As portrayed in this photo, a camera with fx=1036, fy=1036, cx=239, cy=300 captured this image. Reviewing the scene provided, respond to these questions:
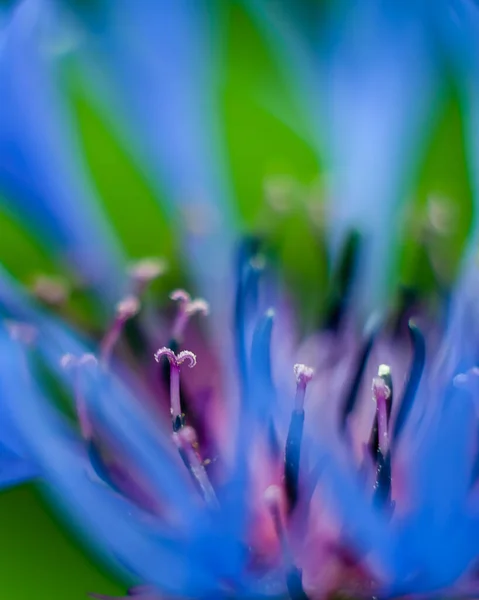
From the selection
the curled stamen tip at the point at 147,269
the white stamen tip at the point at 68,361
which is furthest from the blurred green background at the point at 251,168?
the white stamen tip at the point at 68,361

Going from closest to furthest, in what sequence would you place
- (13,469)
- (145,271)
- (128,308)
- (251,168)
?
(13,469) → (128,308) → (145,271) → (251,168)

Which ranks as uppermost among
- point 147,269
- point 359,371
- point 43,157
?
point 43,157

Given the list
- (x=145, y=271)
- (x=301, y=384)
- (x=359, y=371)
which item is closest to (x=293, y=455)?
(x=301, y=384)

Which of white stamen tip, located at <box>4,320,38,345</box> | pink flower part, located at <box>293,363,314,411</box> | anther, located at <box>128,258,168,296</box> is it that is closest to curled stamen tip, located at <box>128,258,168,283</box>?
anther, located at <box>128,258,168,296</box>

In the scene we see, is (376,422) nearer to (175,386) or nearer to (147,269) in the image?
(175,386)

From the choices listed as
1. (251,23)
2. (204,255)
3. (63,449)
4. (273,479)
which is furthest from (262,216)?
(63,449)

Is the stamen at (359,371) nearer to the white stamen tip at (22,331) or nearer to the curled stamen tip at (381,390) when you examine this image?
the curled stamen tip at (381,390)

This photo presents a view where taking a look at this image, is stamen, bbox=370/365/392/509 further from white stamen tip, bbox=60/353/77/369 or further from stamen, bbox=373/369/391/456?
white stamen tip, bbox=60/353/77/369
